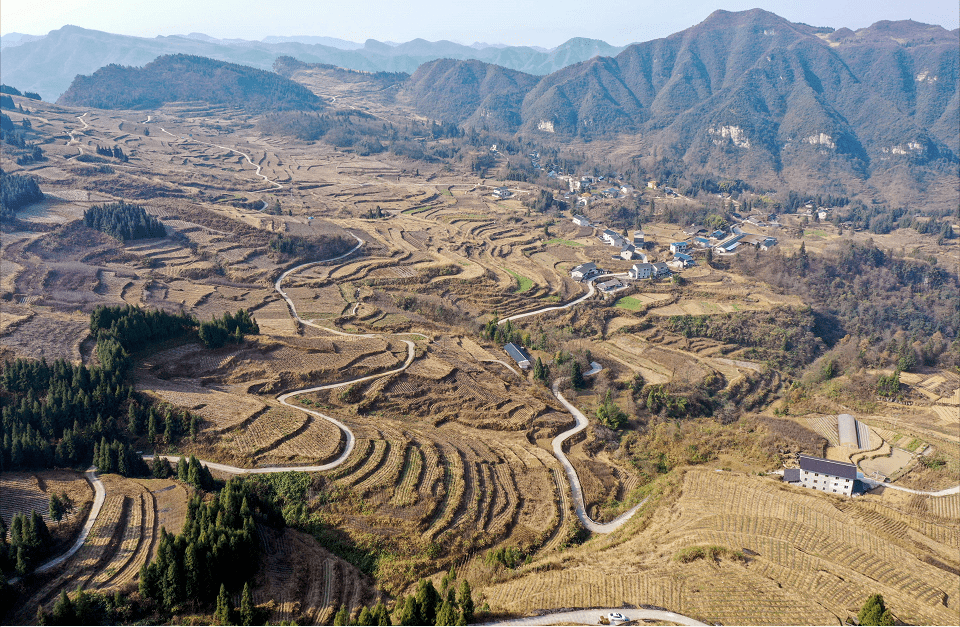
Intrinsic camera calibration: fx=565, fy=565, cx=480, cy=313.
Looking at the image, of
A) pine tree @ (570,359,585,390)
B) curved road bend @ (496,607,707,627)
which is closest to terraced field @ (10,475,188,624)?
curved road bend @ (496,607,707,627)

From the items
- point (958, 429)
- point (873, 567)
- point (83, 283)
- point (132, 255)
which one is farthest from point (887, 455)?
point (132, 255)

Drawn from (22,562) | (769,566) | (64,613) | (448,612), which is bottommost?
(22,562)

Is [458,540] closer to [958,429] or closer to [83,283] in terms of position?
[958,429]

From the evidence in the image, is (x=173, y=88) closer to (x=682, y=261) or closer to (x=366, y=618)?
(x=682, y=261)

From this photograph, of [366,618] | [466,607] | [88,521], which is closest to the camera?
[366,618]

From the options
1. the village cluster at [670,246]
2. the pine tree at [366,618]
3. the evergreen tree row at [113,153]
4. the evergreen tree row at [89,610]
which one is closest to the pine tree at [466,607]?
the pine tree at [366,618]

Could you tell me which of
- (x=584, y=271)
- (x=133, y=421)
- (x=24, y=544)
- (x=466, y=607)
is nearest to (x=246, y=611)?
(x=466, y=607)
